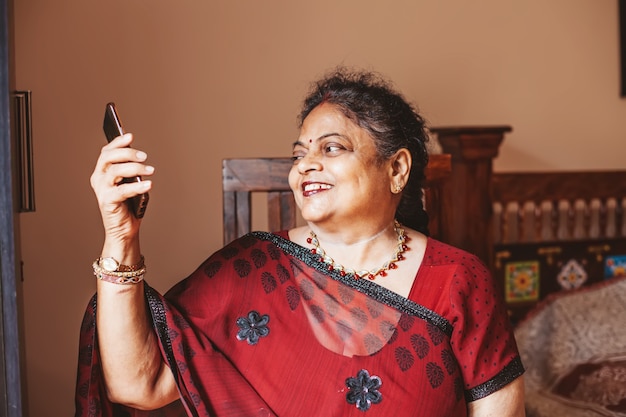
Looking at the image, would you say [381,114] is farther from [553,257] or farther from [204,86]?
[553,257]

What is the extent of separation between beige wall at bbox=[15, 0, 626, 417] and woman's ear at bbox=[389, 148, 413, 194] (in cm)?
122

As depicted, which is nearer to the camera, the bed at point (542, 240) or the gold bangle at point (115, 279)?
the gold bangle at point (115, 279)

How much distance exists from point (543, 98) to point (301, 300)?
2.23 m

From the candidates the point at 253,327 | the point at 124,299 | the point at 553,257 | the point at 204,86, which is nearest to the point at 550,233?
the point at 553,257

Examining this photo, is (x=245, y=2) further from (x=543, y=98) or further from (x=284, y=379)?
(x=284, y=379)

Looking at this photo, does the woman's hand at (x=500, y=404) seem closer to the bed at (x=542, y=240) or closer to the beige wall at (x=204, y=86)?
the bed at (x=542, y=240)

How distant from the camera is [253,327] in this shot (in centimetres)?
156

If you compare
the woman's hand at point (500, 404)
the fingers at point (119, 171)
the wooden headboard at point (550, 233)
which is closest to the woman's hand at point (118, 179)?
the fingers at point (119, 171)

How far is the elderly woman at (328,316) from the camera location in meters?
1.41

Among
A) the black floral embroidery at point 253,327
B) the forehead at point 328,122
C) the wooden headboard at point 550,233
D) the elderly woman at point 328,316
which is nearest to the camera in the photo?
the elderly woman at point 328,316

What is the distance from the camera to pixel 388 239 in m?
1.74

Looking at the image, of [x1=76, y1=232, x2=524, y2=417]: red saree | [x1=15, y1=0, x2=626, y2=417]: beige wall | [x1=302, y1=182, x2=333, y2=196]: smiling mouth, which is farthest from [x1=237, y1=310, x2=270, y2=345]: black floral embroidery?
[x1=15, y1=0, x2=626, y2=417]: beige wall

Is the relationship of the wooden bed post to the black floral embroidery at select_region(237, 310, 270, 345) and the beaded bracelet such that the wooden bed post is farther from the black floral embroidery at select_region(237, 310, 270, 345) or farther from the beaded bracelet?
the beaded bracelet

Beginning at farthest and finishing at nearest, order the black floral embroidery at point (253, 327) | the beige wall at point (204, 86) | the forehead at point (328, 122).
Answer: the beige wall at point (204, 86), the forehead at point (328, 122), the black floral embroidery at point (253, 327)
